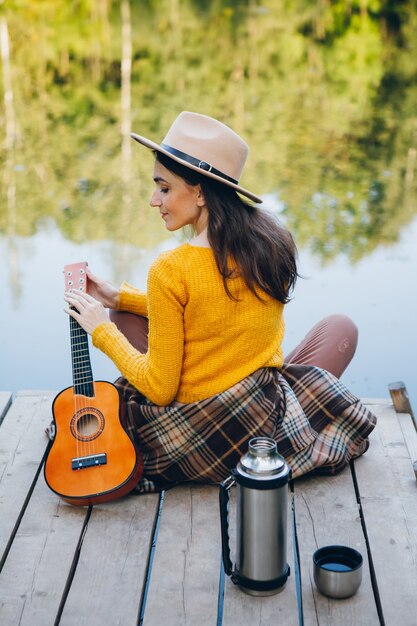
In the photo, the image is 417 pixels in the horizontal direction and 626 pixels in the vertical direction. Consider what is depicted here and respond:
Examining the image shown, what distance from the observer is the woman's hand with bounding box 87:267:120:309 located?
2.97 meters

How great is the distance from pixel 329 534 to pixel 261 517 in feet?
1.31

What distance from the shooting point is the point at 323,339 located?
309cm

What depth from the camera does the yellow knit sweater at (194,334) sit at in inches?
101

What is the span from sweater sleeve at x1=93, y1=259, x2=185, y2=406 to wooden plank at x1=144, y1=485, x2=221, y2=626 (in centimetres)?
29

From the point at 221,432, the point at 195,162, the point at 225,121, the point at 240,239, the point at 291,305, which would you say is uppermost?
the point at 195,162

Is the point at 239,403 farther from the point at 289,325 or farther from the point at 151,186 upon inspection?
the point at 151,186

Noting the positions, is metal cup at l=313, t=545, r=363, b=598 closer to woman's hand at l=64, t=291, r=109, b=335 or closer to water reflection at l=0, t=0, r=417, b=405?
woman's hand at l=64, t=291, r=109, b=335

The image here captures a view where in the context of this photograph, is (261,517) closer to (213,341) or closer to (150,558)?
(150,558)

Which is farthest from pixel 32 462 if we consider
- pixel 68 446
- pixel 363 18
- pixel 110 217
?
pixel 363 18

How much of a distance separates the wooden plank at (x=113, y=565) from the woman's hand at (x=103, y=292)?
633 mm

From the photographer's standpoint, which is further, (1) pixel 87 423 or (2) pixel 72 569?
(1) pixel 87 423

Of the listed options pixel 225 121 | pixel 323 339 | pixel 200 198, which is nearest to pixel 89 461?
pixel 200 198

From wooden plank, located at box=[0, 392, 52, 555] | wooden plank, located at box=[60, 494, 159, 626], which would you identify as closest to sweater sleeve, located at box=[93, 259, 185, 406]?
wooden plank, located at box=[60, 494, 159, 626]

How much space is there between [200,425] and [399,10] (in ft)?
40.8
